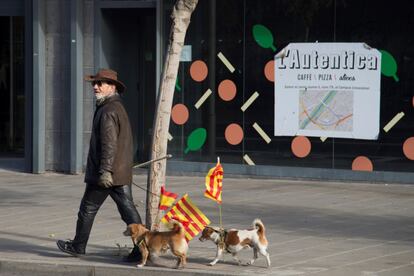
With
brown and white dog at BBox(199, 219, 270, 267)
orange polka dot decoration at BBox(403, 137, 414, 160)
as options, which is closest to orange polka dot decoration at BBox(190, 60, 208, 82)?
orange polka dot decoration at BBox(403, 137, 414, 160)

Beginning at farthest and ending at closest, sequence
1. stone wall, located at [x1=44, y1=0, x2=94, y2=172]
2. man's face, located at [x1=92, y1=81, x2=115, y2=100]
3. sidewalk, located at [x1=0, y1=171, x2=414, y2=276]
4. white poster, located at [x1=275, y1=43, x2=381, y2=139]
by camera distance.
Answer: stone wall, located at [x1=44, y1=0, x2=94, y2=172]
white poster, located at [x1=275, y1=43, x2=381, y2=139]
man's face, located at [x1=92, y1=81, x2=115, y2=100]
sidewalk, located at [x1=0, y1=171, x2=414, y2=276]

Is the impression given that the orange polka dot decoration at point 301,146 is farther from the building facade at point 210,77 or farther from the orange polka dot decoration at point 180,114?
the orange polka dot decoration at point 180,114

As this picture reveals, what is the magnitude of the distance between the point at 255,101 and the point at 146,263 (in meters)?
7.13

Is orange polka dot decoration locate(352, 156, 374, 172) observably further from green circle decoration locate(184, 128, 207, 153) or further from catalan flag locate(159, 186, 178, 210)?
catalan flag locate(159, 186, 178, 210)

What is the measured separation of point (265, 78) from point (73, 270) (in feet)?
24.6

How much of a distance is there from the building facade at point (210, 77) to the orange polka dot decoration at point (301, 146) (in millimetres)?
17

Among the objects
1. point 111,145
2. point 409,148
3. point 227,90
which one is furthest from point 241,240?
point 227,90

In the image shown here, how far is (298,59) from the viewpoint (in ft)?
52.2

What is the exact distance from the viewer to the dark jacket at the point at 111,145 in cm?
947

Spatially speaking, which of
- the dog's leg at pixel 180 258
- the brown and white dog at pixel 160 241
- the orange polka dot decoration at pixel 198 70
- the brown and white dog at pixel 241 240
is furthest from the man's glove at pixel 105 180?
the orange polka dot decoration at pixel 198 70

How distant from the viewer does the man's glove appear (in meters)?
9.43

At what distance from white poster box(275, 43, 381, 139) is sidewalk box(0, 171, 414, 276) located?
0.96 metres

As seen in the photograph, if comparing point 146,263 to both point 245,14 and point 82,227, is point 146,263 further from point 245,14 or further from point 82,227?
point 245,14

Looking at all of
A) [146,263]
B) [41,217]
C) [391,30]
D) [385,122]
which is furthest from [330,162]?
[146,263]
